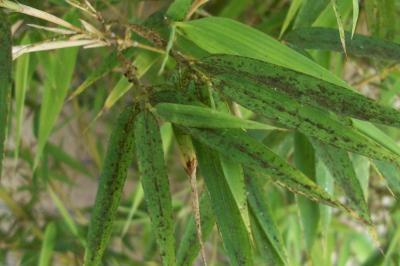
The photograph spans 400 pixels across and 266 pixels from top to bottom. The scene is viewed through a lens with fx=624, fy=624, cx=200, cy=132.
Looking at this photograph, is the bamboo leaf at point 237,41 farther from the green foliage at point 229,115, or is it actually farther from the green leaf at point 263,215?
the green leaf at point 263,215

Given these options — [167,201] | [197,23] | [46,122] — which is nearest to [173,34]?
[197,23]

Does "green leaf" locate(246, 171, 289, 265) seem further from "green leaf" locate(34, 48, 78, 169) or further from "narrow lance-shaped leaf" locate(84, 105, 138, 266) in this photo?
"green leaf" locate(34, 48, 78, 169)

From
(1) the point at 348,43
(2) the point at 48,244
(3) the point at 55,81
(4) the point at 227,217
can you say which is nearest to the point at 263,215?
(4) the point at 227,217

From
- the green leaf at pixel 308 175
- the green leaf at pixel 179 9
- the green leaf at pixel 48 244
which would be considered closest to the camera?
the green leaf at pixel 179 9

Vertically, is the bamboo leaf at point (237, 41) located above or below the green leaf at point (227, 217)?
above

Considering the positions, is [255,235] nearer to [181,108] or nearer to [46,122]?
[181,108]

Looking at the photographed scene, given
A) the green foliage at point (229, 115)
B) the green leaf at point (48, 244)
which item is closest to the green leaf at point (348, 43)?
the green foliage at point (229, 115)

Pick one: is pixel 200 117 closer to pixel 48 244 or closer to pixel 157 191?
pixel 157 191
